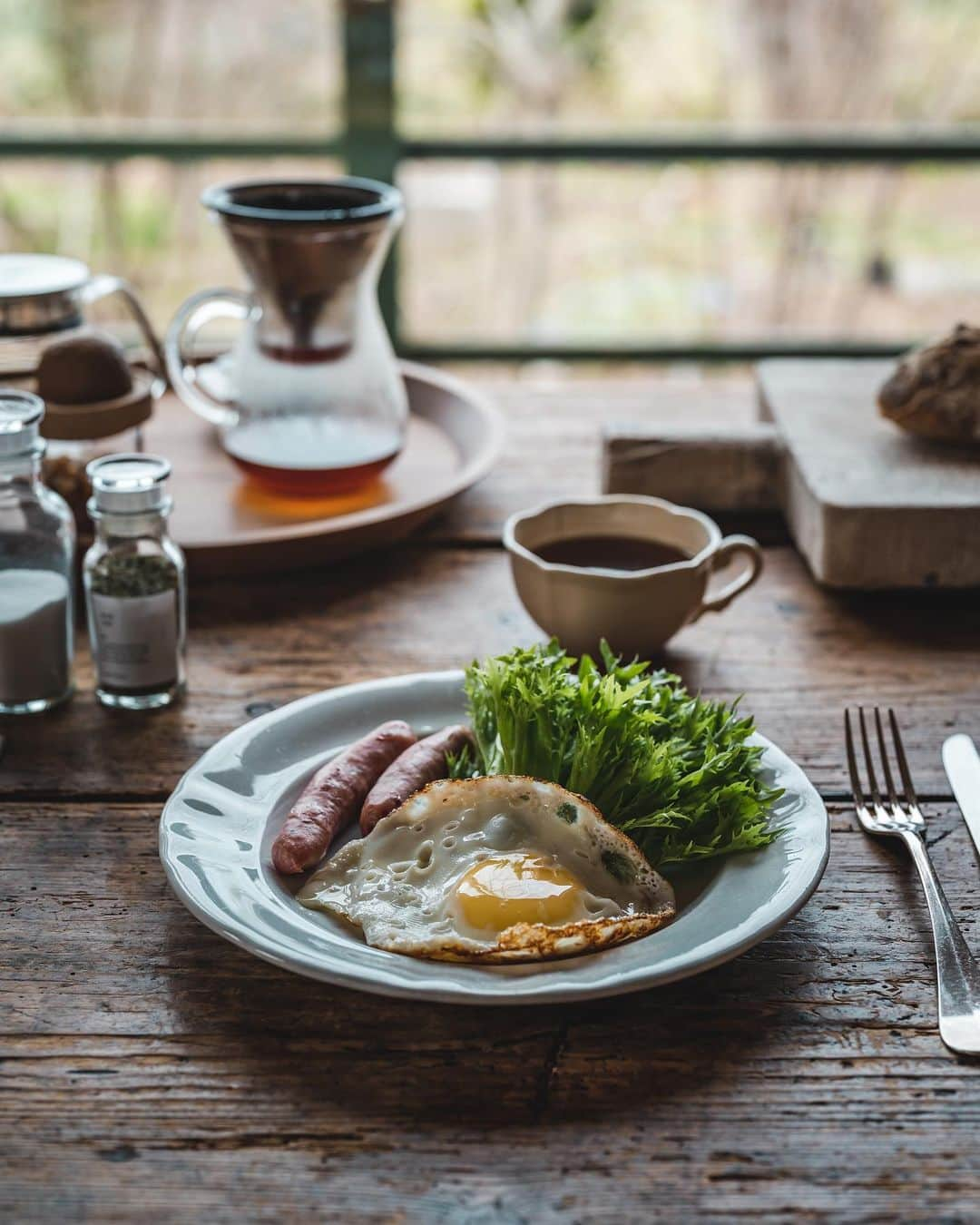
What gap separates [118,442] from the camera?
178 centimetres

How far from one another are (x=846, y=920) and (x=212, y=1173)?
51 cm

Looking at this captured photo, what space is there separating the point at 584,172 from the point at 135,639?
177 inches

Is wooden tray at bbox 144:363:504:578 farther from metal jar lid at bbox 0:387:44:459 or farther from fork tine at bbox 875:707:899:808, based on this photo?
fork tine at bbox 875:707:899:808

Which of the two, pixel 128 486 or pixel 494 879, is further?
pixel 128 486

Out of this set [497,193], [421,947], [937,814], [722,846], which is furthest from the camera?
[497,193]

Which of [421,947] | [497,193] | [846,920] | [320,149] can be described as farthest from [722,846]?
[497,193]

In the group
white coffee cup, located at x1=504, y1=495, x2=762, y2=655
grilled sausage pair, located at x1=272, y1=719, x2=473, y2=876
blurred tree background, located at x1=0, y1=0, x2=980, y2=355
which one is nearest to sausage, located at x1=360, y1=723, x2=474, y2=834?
grilled sausage pair, located at x1=272, y1=719, x2=473, y2=876

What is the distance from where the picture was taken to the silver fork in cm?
91

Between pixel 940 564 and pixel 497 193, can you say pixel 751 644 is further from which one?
pixel 497 193

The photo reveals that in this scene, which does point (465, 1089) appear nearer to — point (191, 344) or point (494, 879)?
point (494, 879)

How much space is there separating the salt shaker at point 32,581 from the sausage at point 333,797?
343 millimetres

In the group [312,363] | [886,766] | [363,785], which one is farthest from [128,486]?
[886,766]

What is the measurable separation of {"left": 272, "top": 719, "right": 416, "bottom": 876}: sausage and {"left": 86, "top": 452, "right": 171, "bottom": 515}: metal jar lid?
32 centimetres

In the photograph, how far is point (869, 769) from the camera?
3.92 feet
